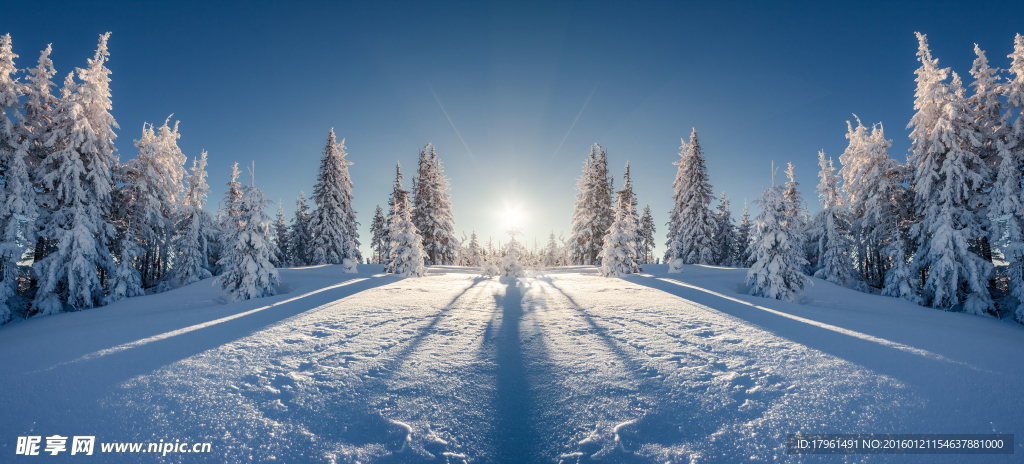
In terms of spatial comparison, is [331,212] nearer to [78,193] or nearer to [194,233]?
[194,233]

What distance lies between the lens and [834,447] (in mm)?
2602

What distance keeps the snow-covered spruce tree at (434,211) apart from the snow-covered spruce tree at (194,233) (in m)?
13.7

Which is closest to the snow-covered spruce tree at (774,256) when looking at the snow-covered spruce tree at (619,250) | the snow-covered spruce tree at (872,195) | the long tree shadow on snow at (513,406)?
the snow-covered spruce tree at (872,195)

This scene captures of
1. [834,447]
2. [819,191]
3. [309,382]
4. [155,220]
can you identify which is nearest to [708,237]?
[819,191]

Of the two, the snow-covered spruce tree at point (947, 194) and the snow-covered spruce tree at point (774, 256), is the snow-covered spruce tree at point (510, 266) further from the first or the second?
the snow-covered spruce tree at point (947, 194)

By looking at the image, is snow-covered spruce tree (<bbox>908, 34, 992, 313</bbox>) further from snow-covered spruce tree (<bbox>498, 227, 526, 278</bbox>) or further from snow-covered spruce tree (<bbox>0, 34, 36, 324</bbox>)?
snow-covered spruce tree (<bbox>0, 34, 36, 324</bbox>)

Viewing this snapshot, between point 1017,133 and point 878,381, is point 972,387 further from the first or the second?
point 1017,133

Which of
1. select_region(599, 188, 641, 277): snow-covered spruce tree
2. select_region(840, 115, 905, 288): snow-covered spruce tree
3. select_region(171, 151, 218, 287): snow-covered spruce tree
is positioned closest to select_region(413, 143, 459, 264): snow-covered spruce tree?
select_region(171, 151, 218, 287): snow-covered spruce tree

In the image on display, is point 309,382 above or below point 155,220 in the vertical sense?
below

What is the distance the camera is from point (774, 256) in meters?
10.9

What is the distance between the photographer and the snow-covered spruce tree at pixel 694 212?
2552 cm

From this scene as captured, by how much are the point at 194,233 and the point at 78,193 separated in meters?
7.79

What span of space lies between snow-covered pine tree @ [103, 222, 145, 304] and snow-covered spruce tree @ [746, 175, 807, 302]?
22.0 meters

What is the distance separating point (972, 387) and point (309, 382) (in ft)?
22.9
